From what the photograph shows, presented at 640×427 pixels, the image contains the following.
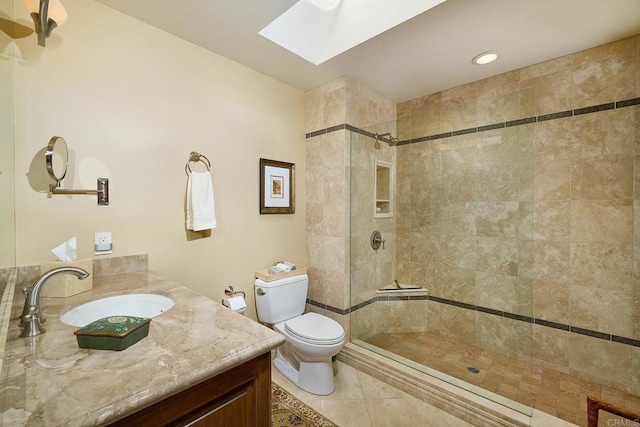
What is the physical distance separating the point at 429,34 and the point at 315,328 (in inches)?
84.2

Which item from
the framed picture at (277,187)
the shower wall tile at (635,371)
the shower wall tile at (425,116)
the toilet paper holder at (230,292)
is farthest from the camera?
the shower wall tile at (425,116)

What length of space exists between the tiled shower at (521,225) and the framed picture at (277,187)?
538mm

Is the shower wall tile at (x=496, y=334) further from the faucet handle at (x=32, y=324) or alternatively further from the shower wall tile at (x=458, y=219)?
the faucet handle at (x=32, y=324)

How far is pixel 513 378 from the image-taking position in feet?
6.23

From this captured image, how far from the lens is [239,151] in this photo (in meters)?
2.08

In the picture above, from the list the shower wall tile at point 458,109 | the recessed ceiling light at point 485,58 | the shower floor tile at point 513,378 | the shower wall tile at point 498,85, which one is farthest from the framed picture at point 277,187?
the shower wall tile at point 498,85

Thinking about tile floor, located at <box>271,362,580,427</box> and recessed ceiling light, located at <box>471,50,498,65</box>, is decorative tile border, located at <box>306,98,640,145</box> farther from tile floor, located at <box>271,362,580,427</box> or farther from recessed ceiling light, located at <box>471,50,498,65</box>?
tile floor, located at <box>271,362,580,427</box>

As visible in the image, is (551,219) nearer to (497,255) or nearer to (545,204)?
(545,204)

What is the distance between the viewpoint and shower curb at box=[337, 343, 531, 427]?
4.91 ft

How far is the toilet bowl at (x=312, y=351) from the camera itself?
70.2 inches

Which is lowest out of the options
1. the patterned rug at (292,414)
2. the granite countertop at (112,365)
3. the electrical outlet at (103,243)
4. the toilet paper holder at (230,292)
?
the patterned rug at (292,414)

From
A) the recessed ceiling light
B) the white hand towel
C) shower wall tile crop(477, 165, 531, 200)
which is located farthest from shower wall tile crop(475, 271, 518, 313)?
the white hand towel

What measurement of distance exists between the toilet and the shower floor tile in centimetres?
64

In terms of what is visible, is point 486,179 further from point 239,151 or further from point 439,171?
point 239,151
